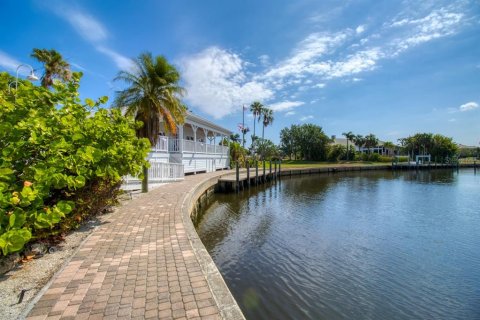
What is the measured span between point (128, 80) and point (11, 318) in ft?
48.1

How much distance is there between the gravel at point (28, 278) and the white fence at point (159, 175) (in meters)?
6.70

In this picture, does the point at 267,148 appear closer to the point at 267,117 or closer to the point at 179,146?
the point at 267,117

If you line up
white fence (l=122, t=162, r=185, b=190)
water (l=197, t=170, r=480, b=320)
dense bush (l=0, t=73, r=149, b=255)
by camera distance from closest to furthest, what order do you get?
1. dense bush (l=0, t=73, r=149, b=255)
2. water (l=197, t=170, r=480, b=320)
3. white fence (l=122, t=162, r=185, b=190)

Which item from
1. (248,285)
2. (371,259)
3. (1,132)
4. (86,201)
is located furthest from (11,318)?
(371,259)

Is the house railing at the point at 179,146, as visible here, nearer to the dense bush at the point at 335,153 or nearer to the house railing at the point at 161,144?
the house railing at the point at 161,144

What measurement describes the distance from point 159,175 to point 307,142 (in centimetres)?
5738

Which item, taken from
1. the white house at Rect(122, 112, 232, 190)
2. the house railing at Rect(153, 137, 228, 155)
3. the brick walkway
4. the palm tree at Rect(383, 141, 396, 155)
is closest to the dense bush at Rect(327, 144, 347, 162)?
the palm tree at Rect(383, 141, 396, 155)

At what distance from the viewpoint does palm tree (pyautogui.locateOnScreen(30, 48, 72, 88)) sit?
21281 mm

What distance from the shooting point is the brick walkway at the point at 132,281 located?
3039 millimetres

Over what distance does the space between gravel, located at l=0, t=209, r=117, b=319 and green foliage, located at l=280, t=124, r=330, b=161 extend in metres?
64.9

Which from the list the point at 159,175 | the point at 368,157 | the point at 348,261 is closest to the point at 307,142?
the point at 368,157

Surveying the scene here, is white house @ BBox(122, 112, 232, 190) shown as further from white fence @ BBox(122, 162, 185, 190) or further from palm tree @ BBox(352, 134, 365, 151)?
palm tree @ BBox(352, 134, 365, 151)

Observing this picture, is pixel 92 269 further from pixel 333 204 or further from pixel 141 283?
pixel 333 204

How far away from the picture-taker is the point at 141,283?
369 cm
